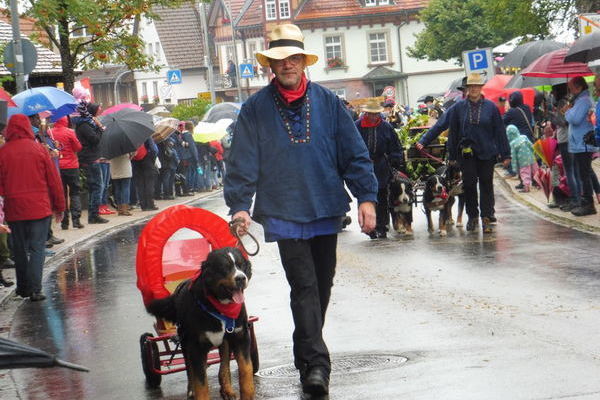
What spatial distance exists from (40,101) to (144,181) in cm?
731

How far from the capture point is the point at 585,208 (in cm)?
1861

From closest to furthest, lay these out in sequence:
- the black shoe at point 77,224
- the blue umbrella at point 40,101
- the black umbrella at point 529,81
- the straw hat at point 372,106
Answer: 1. the straw hat at point 372,106
2. the blue umbrella at point 40,101
3. the black shoe at point 77,224
4. the black umbrella at point 529,81

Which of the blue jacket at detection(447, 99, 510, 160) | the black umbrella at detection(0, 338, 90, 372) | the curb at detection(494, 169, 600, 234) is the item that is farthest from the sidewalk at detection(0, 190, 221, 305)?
the black umbrella at detection(0, 338, 90, 372)

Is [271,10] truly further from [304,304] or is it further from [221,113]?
[304,304]

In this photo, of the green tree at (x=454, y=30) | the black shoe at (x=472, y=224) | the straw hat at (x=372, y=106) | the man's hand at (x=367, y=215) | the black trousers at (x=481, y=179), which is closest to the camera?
the man's hand at (x=367, y=215)

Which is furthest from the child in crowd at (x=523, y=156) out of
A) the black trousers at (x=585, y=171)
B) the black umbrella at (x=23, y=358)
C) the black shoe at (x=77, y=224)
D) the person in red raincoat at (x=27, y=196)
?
the black umbrella at (x=23, y=358)

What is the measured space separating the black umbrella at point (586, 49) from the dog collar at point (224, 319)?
1230cm

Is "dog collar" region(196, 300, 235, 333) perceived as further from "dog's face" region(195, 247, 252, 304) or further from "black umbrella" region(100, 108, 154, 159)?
"black umbrella" region(100, 108, 154, 159)

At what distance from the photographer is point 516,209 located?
21.4 m

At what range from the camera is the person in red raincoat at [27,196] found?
13797 millimetres

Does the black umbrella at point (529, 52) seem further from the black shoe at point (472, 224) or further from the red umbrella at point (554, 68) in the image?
the black shoe at point (472, 224)

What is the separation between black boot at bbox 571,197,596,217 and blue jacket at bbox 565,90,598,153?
0.78 meters

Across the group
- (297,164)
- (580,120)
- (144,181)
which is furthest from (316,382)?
(144,181)

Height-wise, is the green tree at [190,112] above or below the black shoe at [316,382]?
above
